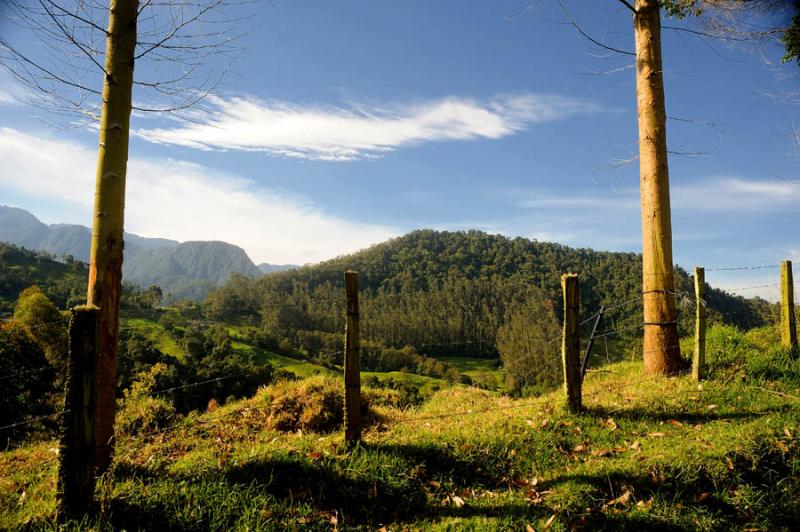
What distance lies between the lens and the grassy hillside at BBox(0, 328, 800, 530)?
13.8ft

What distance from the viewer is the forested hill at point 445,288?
320 feet

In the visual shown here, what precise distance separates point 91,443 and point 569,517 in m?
4.47

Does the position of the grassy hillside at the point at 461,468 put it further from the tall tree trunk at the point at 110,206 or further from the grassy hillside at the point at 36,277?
the grassy hillside at the point at 36,277

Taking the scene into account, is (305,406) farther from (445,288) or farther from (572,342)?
(445,288)

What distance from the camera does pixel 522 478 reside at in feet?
16.8

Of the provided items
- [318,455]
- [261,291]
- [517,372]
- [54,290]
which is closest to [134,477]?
[318,455]

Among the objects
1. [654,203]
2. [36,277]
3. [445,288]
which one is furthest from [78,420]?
[445,288]

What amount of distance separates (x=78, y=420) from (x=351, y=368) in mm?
2664

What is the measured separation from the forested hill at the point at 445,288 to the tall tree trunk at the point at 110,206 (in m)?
61.5

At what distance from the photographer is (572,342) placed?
6352 millimetres

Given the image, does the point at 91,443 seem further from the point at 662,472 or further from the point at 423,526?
the point at 662,472

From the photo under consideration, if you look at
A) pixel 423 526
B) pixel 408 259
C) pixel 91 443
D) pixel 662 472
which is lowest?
pixel 423 526

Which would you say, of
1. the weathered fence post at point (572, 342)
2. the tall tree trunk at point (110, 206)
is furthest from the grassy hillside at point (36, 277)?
the weathered fence post at point (572, 342)

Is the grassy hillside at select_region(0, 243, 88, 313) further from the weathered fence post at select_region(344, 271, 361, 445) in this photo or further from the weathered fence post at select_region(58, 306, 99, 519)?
the weathered fence post at select_region(344, 271, 361, 445)
